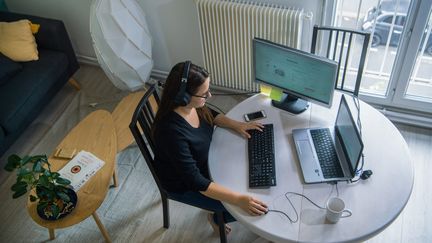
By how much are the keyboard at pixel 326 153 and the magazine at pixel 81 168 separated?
1.27m

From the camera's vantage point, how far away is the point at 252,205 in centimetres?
172

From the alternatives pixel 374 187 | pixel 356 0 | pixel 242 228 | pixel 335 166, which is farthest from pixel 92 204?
pixel 356 0

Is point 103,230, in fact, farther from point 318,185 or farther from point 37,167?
point 318,185

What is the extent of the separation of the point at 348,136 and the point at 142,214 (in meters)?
1.43

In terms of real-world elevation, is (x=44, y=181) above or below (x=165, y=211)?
above

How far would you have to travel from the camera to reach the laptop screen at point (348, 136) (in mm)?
1657

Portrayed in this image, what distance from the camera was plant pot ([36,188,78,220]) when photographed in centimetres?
217

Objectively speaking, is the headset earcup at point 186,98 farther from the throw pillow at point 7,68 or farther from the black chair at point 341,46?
the throw pillow at point 7,68

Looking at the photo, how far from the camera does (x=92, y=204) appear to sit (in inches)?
89.1

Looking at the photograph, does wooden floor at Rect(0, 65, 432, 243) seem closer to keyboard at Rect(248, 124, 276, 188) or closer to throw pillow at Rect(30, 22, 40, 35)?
keyboard at Rect(248, 124, 276, 188)

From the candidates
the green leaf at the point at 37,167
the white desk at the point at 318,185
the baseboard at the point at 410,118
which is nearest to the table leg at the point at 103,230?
the green leaf at the point at 37,167

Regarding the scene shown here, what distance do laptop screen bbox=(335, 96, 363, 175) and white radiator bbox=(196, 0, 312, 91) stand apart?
0.95 metres

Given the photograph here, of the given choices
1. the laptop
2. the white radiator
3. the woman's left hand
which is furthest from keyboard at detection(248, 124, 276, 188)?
the white radiator

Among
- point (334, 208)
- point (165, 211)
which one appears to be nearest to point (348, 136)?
point (334, 208)
